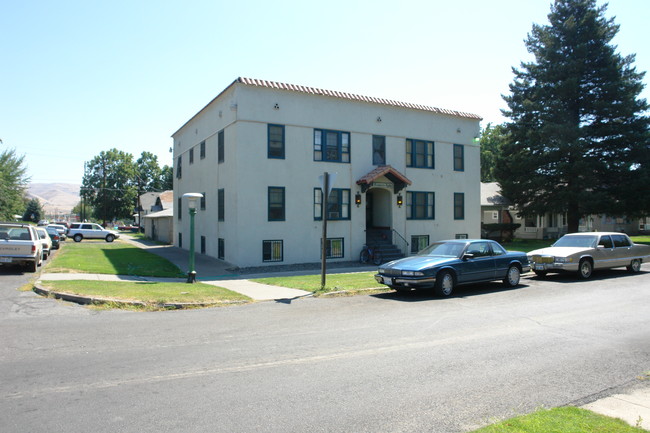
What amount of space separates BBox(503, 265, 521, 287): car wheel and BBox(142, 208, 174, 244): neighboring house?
→ 89.4 ft

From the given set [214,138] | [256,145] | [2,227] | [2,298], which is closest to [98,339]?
[2,298]

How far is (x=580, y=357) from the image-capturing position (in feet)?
21.3

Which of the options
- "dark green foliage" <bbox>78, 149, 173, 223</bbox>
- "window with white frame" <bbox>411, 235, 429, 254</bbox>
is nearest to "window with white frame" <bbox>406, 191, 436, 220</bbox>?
"window with white frame" <bbox>411, 235, 429, 254</bbox>

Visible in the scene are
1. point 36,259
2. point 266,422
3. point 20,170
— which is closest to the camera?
point 266,422

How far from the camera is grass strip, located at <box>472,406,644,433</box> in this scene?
13.0 feet

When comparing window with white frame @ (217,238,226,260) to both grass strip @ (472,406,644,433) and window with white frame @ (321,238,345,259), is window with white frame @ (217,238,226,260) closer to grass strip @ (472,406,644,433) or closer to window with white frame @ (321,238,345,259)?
window with white frame @ (321,238,345,259)

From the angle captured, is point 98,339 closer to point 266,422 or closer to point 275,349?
point 275,349

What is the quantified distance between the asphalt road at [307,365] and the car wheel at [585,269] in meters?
5.38

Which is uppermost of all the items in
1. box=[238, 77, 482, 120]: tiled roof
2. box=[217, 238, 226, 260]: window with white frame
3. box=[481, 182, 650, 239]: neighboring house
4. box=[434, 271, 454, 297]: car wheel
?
box=[238, 77, 482, 120]: tiled roof

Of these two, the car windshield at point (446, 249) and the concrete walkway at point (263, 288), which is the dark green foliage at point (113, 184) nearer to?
the concrete walkway at point (263, 288)

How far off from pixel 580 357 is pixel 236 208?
15.1m

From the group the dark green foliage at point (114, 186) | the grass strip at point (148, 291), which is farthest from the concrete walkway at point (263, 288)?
the dark green foliage at point (114, 186)

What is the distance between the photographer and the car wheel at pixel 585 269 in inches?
603

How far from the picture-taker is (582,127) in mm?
31234
